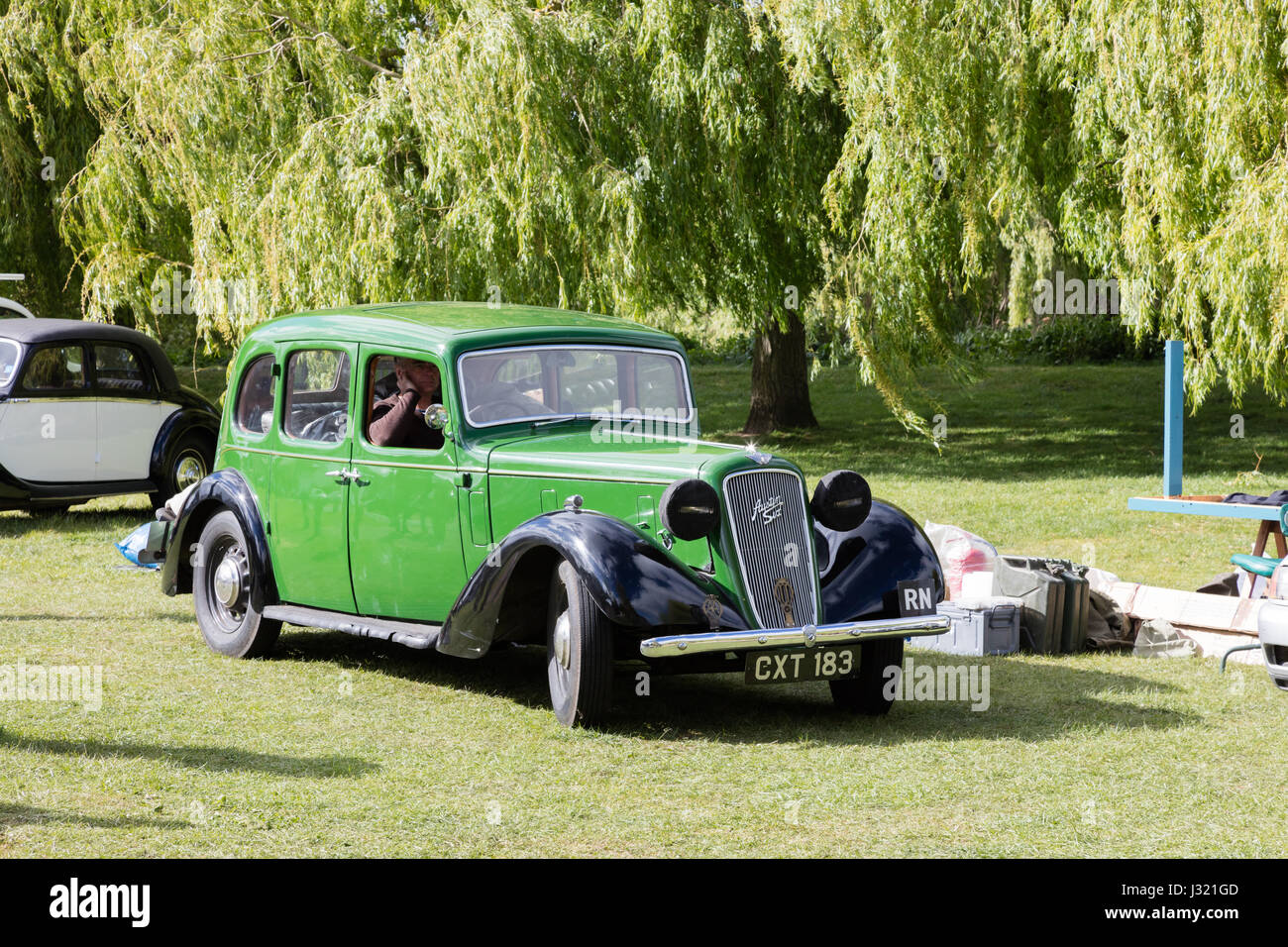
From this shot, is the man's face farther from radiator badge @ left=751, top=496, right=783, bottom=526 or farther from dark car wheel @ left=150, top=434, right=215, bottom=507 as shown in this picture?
dark car wheel @ left=150, top=434, right=215, bottom=507

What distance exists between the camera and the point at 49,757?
6.03m

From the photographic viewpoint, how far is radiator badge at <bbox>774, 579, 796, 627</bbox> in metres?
6.60

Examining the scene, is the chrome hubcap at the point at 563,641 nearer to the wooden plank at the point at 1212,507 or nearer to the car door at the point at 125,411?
the wooden plank at the point at 1212,507

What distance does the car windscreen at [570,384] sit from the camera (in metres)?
7.46

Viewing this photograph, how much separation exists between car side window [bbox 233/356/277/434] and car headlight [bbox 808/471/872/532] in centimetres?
322

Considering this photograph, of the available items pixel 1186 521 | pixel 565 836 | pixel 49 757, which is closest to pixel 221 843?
pixel 565 836

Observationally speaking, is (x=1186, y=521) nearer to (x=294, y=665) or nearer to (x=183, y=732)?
(x=294, y=665)

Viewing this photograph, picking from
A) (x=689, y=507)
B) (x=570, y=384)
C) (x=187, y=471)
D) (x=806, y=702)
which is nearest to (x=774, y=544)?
(x=689, y=507)

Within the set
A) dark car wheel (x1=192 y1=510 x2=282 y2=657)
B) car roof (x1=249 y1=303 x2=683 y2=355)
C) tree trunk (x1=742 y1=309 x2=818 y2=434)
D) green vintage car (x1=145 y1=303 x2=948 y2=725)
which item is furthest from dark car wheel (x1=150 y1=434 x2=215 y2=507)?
tree trunk (x1=742 y1=309 x2=818 y2=434)

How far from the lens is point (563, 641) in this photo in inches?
261

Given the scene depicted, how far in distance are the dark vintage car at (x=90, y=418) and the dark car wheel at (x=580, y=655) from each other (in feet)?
27.4

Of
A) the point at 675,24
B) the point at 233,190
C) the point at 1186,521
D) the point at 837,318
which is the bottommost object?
the point at 1186,521

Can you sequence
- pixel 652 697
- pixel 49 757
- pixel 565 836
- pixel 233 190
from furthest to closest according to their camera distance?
pixel 233 190
pixel 652 697
pixel 49 757
pixel 565 836

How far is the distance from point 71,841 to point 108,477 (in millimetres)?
9547
